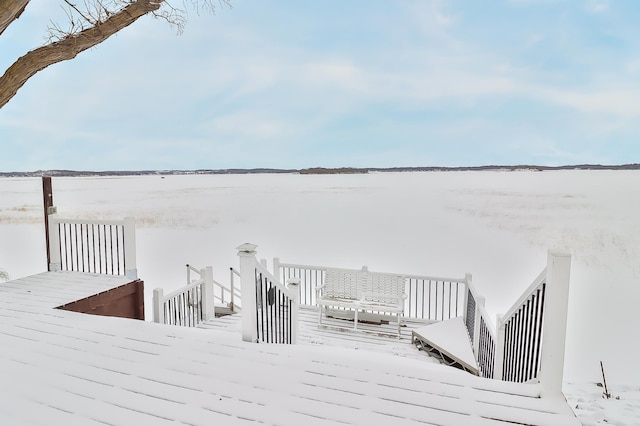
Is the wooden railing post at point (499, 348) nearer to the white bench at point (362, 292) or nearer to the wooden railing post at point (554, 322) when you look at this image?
the wooden railing post at point (554, 322)

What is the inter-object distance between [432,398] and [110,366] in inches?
91.9

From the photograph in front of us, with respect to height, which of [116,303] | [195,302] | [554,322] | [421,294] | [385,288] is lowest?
[421,294]

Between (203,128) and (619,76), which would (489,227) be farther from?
(203,128)

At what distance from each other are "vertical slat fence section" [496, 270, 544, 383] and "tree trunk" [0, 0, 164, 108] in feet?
13.4

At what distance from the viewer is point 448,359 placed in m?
4.66

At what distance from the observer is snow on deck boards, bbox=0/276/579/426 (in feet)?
6.18

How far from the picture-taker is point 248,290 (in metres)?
3.01

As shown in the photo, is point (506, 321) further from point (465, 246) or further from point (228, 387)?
point (465, 246)

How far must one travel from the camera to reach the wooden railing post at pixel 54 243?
208 inches

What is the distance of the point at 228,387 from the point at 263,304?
3.45ft

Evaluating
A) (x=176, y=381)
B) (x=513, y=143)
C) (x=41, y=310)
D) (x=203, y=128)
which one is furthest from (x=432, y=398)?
(x=203, y=128)

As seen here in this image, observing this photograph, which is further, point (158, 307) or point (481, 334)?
point (158, 307)

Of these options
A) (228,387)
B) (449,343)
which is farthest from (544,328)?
(449,343)

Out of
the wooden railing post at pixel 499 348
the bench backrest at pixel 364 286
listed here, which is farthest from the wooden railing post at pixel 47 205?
the wooden railing post at pixel 499 348
